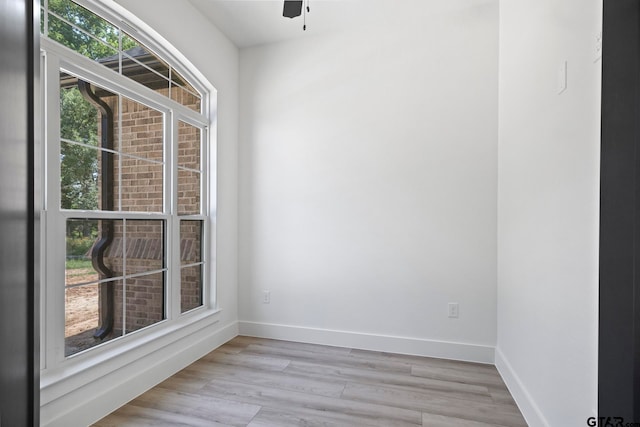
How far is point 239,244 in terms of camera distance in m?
3.38

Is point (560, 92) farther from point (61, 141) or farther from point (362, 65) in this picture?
point (61, 141)

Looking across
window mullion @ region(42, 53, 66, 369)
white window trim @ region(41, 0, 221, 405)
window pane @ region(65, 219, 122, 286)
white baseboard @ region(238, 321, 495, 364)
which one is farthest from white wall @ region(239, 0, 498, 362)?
window mullion @ region(42, 53, 66, 369)

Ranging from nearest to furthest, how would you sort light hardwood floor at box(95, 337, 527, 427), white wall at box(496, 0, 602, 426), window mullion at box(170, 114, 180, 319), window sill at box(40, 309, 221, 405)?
1. white wall at box(496, 0, 602, 426)
2. window sill at box(40, 309, 221, 405)
3. light hardwood floor at box(95, 337, 527, 427)
4. window mullion at box(170, 114, 180, 319)

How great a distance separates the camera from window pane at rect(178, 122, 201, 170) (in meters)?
2.76

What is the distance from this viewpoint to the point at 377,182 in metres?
2.94

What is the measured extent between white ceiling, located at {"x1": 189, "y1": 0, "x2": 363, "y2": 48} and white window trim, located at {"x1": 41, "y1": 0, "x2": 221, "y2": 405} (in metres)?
0.56

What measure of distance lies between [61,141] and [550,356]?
2808mm

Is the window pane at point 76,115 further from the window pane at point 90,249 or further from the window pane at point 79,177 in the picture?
the window pane at point 90,249

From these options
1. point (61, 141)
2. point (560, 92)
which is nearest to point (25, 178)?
point (61, 141)

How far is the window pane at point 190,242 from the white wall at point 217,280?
0.19 metres

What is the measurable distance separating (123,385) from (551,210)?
2686mm

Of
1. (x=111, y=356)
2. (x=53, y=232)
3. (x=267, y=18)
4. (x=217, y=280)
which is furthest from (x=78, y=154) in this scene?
(x=267, y=18)

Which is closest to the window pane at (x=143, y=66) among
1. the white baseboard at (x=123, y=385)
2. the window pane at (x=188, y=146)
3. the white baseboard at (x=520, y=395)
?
the window pane at (x=188, y=146)

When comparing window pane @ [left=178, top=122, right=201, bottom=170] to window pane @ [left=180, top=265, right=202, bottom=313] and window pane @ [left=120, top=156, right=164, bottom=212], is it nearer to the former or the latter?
window pane @ [left=120, top=156, right=164, bottom=212]
